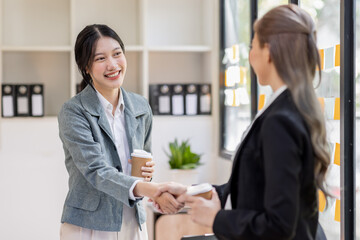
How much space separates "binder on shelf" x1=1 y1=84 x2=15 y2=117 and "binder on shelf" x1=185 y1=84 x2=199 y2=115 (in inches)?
57.4

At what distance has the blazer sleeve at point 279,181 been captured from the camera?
1.15 metres

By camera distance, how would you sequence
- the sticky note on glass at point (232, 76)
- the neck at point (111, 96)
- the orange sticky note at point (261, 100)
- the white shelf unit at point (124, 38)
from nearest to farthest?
the neck at point (111, 96) → the orange sticky note at point (261, 100) → the sticky note on glass at point (232, 76) → the white shelf unit at point (124, 38)

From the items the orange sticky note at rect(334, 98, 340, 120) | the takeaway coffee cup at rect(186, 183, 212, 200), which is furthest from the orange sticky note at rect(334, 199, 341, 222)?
the takeaway coffee cup at rect(186, 183, 212, 200)

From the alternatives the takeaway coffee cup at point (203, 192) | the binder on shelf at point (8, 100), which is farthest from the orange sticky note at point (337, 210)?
the binder on shelf at point (8, 100)

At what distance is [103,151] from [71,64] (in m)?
2.48

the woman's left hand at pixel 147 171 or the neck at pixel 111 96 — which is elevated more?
the neck at pixel 111 96

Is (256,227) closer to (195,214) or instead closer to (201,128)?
(195,214)

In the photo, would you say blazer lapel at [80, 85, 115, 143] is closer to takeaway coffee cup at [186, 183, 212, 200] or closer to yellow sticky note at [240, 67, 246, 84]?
takeaway coffee cup at [186, 183, 212, 200]

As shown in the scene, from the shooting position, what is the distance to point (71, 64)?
13.9 feet

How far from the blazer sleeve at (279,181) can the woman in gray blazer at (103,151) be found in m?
0.69

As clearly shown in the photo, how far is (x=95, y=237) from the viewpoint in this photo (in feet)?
6.33

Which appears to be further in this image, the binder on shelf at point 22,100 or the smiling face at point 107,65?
the binder on shelf at point 22,100

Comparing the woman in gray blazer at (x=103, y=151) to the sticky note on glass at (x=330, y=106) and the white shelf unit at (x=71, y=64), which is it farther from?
the white shelf unit at (x=71, y=64)

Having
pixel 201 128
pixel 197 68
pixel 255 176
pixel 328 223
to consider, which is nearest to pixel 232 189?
pixel 255 176
